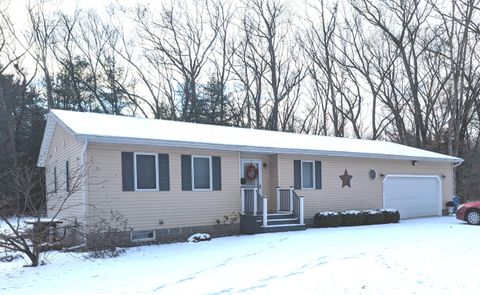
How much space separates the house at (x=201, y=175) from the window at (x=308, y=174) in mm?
40

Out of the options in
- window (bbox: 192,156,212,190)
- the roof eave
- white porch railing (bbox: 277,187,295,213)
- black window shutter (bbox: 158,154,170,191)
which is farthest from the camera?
white porch railing (bbox: 277,187,295,213)

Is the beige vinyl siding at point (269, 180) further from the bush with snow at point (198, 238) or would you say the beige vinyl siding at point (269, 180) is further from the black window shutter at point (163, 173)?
the black window shutter at point (163, 173)

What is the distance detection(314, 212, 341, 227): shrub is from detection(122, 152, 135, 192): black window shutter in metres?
7.17

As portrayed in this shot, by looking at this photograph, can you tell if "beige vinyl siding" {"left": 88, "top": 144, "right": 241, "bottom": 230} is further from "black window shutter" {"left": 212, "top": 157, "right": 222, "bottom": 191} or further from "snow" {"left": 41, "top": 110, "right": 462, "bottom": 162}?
"snow" {"left": 41, "top": 110, "right": 462, "bottom": 162}

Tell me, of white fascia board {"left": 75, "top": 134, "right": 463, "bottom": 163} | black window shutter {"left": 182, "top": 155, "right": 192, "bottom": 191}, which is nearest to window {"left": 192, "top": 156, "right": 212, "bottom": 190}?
black window shutter {"left": 182, "top": 155, "right": 192, "bottom": 191}

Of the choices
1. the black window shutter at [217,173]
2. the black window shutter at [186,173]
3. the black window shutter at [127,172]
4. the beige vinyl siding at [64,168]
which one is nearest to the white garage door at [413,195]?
the black window shutter at [217,173]

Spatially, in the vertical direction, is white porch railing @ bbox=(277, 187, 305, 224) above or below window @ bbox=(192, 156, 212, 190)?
below

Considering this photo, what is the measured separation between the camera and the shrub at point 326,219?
16391 millimetres

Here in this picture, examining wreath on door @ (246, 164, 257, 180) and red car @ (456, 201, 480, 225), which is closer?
wreath on door @ (246, 164, 257, 180)

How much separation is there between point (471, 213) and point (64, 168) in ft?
47.9

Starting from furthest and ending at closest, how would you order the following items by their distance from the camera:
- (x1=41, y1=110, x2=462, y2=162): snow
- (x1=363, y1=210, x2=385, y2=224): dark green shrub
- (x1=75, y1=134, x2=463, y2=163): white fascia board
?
(x1=363, y1=210, x2=385, y2=224): dark green shrub → (x1=41, y1=110, x2=462, y2=162): snow → (x1=75, y1=134, x2=463, y2=163): white fascia board

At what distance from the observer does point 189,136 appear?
46.9 ft

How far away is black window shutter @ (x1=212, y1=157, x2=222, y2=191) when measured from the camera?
1434cm

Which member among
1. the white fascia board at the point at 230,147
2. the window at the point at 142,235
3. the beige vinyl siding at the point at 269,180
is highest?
the white fascia board at the point at 230,147
